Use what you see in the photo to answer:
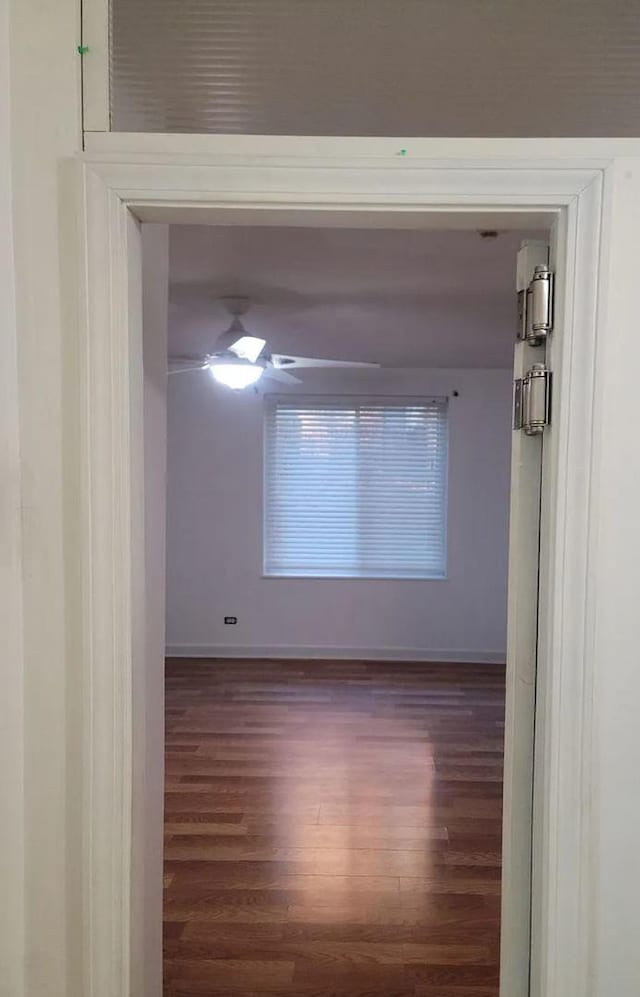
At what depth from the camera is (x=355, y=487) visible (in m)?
5.82

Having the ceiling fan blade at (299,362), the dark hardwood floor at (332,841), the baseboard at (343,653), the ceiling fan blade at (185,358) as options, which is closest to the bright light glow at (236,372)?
the ceiling fan blade at (299,362)

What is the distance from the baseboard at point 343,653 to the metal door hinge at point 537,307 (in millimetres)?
5226

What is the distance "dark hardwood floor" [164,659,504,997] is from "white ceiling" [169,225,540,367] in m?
2.50

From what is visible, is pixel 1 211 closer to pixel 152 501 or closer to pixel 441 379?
pixel 152 501

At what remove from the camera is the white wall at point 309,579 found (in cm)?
571

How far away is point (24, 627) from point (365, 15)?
930 millimetres

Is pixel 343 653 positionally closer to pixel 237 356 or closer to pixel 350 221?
pixel 237 356

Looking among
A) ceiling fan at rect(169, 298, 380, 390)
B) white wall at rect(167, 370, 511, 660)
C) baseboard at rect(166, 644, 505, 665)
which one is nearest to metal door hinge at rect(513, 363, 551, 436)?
ceiling fan at rect(169, 298, 380, 390)

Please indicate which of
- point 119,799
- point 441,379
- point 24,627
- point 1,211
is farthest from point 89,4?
point 441,379

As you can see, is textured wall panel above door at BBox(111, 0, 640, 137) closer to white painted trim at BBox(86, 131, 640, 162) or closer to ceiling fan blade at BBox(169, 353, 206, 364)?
white painted trim at BBox(86, 131, 640, 162)

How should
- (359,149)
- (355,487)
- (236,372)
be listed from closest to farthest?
(359,149) → (236,372) → (355,487)

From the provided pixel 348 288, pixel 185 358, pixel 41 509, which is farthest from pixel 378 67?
pixel 185 358

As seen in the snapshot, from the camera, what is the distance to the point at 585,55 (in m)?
0.85

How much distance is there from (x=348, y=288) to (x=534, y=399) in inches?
92.8
